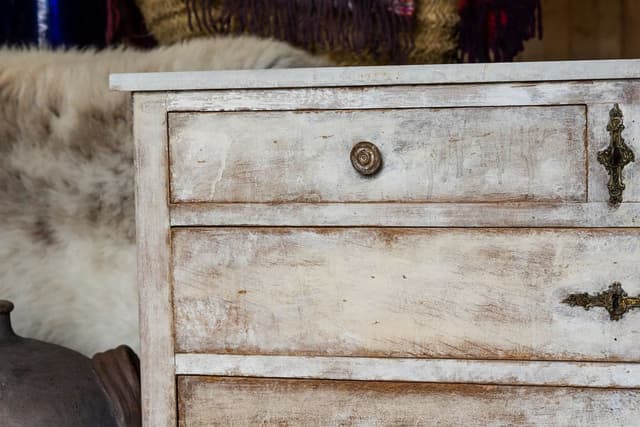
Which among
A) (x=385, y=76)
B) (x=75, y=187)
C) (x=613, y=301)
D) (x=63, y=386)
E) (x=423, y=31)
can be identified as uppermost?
(x=423, y=31)

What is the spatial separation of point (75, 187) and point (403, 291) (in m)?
0.51

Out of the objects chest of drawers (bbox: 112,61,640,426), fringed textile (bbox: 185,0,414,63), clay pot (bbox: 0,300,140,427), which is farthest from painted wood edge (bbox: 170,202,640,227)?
fringed textile (bbox: 185,0,414,63)

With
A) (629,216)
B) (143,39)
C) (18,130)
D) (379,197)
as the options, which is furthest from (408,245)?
(143,39)

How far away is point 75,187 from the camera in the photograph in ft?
3.77

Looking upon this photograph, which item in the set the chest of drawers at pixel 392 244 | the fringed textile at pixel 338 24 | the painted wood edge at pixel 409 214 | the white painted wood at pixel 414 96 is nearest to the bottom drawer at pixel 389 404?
the chest of drawers at pixel 392 244

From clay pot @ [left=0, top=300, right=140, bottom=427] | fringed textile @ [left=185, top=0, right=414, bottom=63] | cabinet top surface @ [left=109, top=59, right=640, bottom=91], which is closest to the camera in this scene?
cabinet top surface @ [left=109, top=59, right=640, bottom=91]

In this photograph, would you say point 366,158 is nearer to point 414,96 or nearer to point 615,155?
point 414,96

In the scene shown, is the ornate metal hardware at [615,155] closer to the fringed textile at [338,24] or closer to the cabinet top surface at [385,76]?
the cabinet top surface at [385,76]

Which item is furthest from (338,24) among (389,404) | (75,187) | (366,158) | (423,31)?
(389,404)

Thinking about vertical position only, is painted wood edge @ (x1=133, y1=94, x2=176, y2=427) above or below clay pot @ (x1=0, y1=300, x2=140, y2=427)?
above

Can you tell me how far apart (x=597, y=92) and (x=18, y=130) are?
0.74m

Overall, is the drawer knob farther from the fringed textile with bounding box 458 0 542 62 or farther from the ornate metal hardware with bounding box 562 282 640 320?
the fringed textile with bounding box 458 0 542 62

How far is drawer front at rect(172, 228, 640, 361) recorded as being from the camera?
2.74 ft

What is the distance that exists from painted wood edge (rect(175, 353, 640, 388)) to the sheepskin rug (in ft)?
1.06
